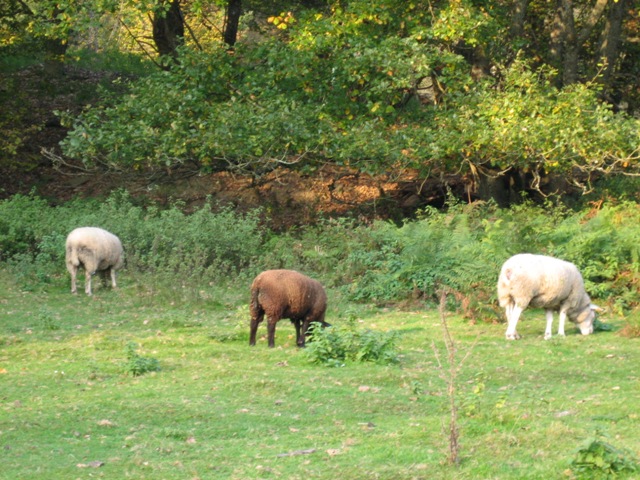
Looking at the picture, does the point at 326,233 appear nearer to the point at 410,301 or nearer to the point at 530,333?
the point at 410,301

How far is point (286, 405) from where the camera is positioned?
9500 millimetres

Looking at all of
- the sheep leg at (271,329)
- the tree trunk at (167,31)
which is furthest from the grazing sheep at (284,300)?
the tree trunk at (167,31)

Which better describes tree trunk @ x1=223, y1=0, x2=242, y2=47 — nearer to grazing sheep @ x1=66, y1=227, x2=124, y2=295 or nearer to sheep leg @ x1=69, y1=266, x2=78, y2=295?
grazing sheep @ x1=66, y1=227, x2=124, y2=295

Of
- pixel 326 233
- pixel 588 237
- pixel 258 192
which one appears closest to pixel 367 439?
pixel 588 237

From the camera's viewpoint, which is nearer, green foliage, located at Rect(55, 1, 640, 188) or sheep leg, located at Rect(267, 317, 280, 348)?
sheep leg, located at Rect(267, 317, 280, 348)

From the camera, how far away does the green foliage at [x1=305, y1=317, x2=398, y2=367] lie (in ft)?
37.6

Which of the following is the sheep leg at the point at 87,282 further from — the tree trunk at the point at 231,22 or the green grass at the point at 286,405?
the tree trunk at the point at 231,22

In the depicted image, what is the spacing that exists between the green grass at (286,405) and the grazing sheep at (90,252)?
3101 millimetres

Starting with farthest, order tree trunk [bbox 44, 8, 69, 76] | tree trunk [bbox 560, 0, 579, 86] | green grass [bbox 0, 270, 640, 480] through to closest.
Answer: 1. tree trunk [bbox 44, 8, 69, 76]
2. tree trunk [bbox 560, 0, 579, 86]
3. green grass [bbox 0, 270, 640, 480]

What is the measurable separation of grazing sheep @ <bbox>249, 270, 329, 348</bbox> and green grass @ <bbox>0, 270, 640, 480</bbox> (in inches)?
17.1

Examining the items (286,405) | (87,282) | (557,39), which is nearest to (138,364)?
(286,405)

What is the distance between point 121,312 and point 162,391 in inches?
249

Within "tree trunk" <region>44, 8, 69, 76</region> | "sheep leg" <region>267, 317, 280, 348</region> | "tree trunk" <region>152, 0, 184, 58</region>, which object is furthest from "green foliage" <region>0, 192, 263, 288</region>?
"tree trunk" <region>44, 8, 69, 76</region>

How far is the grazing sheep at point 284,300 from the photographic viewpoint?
12.2 metres
